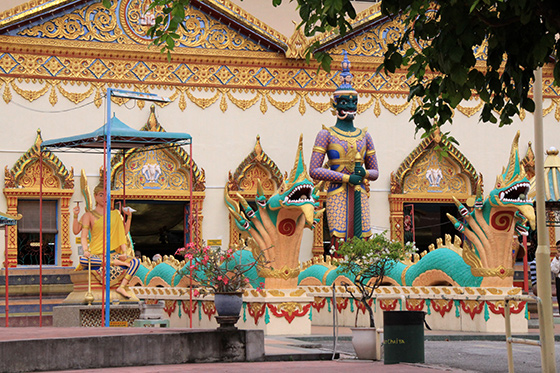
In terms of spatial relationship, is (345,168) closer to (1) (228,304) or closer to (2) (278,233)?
(2) (278,233)

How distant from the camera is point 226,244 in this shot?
24.4 meters

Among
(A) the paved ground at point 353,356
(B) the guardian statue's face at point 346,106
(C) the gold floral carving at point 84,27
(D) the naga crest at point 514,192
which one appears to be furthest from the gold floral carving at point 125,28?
(A) the paved ground at point 353,356

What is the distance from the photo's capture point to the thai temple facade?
2319 cm

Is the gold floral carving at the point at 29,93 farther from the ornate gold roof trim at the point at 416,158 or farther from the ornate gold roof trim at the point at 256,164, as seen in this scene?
the ornate gold roof trim at the point at 416,158

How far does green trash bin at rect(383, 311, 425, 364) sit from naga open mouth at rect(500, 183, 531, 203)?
5501 mm

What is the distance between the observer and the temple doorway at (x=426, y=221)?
85.0 ft

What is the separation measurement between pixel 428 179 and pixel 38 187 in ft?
32.8

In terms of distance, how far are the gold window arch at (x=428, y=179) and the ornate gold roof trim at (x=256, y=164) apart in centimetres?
310

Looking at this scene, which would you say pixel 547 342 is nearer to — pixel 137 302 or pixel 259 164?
pixel 137 302

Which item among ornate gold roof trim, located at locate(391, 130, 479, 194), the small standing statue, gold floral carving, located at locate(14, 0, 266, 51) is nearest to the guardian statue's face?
the small standing statue

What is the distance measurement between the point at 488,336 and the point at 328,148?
273 inches

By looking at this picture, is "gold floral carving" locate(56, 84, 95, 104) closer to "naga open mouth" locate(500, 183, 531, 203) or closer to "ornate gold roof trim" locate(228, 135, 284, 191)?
"ornate gold roof trim" locate(228, 135, 284, 191)

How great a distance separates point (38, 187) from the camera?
23.2 meters

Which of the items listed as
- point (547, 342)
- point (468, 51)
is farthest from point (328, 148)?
point (468, 51)
